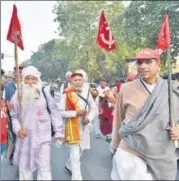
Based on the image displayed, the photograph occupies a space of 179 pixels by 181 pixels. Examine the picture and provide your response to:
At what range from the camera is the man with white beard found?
5.38 meters

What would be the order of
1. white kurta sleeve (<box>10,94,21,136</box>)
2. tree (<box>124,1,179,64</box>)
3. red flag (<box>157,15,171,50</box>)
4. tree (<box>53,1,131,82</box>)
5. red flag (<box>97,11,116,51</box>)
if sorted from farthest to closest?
tree (<box>53,1,131,82</box>)
tree (<box>124,1,179,64</box>)
red flag (<box>97,11,116,51</box>)
white kurta sleeve (<box>10,94,21,136</box>)
red flag (<box>157,15,171,50</box>)

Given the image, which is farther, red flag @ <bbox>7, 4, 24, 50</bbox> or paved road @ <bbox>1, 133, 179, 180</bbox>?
paved road @ <bbox>1, 133, 179, 180</bbox>

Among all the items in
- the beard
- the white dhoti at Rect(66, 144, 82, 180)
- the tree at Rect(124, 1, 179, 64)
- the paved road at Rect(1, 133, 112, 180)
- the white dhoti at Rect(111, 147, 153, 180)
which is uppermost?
the tree at Rect(124, 1, 179, 64)

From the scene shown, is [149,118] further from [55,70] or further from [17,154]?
[55,70]

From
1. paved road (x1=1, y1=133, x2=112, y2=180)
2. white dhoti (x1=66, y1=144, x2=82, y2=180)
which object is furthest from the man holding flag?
paved road (x1=1, y1=133, x2=112, y2=180)

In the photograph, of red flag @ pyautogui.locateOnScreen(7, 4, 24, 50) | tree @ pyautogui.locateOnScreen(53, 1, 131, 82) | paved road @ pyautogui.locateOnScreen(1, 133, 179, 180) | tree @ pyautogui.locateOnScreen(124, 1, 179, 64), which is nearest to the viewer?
red flag @ pyautogui.locateOnScreen(7, 4, 24, 50)

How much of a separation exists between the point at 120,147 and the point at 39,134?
1.73 m

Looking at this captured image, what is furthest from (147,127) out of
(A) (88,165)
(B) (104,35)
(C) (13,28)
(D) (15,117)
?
(B) (104,35)

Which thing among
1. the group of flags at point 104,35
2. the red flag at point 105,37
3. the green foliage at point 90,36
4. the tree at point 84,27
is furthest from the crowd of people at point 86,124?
the tree at point 84,27

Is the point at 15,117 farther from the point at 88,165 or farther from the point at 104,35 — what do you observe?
the point at 104,35

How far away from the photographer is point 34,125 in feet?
17.7

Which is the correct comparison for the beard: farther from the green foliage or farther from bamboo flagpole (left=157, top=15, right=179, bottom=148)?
the green foliage

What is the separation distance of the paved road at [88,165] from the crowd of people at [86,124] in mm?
238

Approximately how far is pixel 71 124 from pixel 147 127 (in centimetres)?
242
